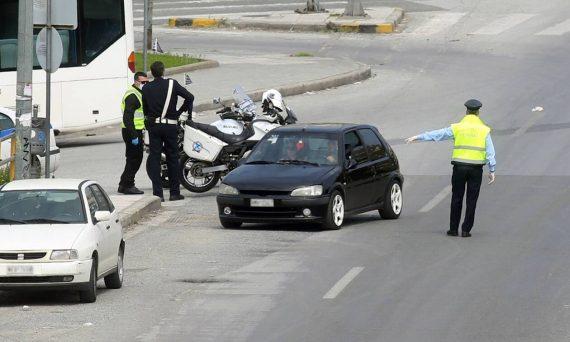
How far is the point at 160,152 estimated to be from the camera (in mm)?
22094

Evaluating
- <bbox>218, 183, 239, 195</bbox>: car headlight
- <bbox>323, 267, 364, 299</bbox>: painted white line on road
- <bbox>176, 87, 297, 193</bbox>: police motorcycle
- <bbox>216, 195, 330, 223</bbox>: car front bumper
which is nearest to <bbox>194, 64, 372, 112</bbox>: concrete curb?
<bbox>176, 87, 297, 193</bbox>: police motorcycle

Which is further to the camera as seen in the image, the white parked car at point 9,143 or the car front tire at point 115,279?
the white parked car at point 9,143

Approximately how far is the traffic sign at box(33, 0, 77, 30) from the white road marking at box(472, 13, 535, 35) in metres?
26.7

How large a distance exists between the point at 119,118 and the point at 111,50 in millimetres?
1368

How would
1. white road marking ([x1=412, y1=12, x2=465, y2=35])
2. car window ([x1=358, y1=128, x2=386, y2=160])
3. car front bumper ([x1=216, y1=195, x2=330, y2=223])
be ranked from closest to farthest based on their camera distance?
car front bumper ([x1=216, y1=195, x2=330, y2=223]) → car window ([x1=358, y1=128, x2=386, y2=160]) → white road marking ([x1=412, y1=12, x2=465, y2=35])

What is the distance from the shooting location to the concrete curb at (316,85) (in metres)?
32.6

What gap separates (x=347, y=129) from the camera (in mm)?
20312

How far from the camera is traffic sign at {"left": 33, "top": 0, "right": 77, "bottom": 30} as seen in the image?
1794cm

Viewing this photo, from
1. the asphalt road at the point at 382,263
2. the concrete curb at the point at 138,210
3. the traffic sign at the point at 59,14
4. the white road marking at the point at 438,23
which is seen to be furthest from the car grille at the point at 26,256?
the white road marking at the point at 438,23

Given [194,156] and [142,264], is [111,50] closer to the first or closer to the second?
[194,156]

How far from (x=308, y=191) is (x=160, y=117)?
147 inches

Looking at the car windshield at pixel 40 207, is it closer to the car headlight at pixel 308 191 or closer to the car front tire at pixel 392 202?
the car headlight at pixel 308 191

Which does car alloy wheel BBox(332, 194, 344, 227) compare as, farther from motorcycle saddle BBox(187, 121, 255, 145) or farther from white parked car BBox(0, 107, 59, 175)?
white parked car BBox(0, 107, 59, 175)

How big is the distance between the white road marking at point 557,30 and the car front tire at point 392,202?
895 inches
